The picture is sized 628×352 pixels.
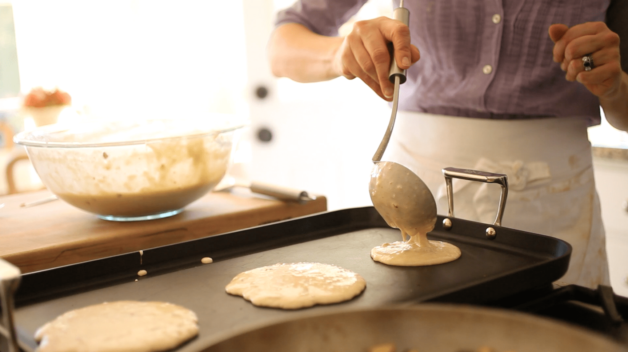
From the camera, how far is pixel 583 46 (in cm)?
87

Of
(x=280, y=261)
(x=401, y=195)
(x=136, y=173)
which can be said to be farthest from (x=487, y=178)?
(x=136, y=173)

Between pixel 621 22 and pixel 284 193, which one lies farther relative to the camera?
pixel 284 193

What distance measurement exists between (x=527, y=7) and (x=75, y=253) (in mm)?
944

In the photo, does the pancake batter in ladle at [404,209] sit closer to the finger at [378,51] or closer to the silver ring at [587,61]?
the finger at [378,51]

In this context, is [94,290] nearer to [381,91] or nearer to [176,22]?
[381,91]

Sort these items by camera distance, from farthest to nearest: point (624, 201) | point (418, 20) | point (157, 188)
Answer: point (624, 201) < point (418, 20) < point (157, 188)

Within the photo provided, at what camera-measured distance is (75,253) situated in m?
1.01

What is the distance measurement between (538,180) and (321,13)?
60 centimetres

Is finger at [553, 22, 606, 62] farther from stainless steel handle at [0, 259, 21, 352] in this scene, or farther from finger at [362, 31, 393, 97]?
stainless steel handle at [0, 259, 21, 352]

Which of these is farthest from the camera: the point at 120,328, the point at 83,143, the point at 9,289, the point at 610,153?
the point at 610,153

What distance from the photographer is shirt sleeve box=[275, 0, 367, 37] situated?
1312mm

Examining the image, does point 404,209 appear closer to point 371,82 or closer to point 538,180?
point 371,82

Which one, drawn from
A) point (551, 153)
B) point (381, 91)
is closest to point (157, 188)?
point (381, 91)

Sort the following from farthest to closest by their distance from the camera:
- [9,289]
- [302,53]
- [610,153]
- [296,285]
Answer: [610,153]
[302,53]
[296,285]
[9,289]
